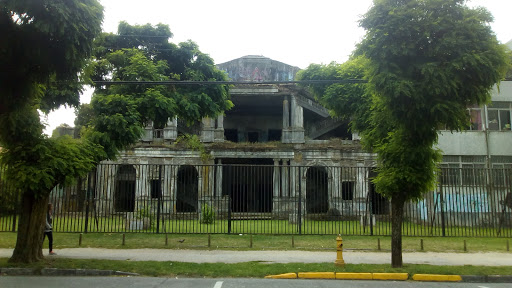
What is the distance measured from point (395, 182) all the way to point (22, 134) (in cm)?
967

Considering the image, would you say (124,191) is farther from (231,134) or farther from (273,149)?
(231,134)

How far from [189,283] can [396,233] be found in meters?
5.40

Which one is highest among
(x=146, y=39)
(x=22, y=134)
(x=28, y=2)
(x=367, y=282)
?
(x=146, y=39)

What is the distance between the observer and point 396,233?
10.0m

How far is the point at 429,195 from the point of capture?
18.7m

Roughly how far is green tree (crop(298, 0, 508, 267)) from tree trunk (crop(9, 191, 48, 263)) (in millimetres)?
9076

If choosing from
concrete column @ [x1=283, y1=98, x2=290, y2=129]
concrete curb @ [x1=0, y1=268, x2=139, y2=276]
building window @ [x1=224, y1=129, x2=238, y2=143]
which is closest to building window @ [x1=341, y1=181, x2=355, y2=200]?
concrete column @ [x1=283, y1=98, x2=290, y2=129]

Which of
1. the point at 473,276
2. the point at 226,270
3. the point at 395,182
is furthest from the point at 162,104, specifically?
the point at 473,276

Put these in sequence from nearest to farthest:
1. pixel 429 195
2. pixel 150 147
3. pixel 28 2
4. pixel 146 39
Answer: pixel 28 2, pixel 429 195, pixel 146 39, pixel 150 147

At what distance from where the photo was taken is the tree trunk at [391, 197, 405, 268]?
9969 mm

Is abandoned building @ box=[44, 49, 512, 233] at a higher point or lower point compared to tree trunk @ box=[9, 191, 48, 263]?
higher

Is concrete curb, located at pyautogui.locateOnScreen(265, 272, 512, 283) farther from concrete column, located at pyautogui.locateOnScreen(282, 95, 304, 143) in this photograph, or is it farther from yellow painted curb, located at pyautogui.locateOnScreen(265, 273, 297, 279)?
concrete column, located at pyautogui.locateOnScreen(282, 95, 304, 143)

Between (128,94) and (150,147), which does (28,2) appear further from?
(150,147)

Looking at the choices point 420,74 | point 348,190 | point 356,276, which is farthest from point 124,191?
point 420,74
